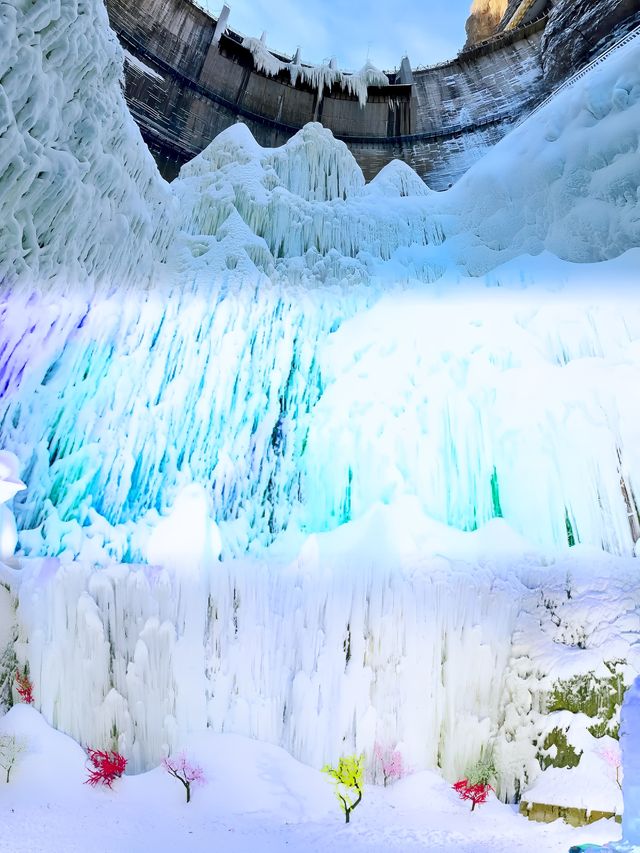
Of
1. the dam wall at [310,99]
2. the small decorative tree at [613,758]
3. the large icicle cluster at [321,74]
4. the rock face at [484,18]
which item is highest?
the rock face at [484,18]

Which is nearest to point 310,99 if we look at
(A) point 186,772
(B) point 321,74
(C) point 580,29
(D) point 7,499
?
(B) point 321,74

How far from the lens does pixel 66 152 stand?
15.3 feet

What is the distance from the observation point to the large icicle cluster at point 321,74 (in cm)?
1293

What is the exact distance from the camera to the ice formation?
4.75 meters

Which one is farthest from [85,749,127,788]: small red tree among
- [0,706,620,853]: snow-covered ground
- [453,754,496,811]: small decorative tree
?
[453,754,496,811]: small decorative tree

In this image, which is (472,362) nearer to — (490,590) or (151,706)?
(490,590)

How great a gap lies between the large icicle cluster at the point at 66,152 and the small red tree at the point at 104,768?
389 cm

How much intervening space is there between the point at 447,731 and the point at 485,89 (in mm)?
13275

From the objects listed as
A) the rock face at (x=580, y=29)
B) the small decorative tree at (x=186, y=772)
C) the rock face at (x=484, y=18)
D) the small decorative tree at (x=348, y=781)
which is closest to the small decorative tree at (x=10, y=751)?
the small decorative tree at (x=186, y=772)

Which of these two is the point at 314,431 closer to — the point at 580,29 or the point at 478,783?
the point at 478,783

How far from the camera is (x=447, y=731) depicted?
4695 mm

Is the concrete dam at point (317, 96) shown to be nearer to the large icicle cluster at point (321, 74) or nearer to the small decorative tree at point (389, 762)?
the large icicle cluster at point (321, 74)

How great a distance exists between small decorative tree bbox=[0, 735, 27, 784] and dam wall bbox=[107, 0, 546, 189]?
10.3 m

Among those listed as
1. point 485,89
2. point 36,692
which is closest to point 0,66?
point 36,692
